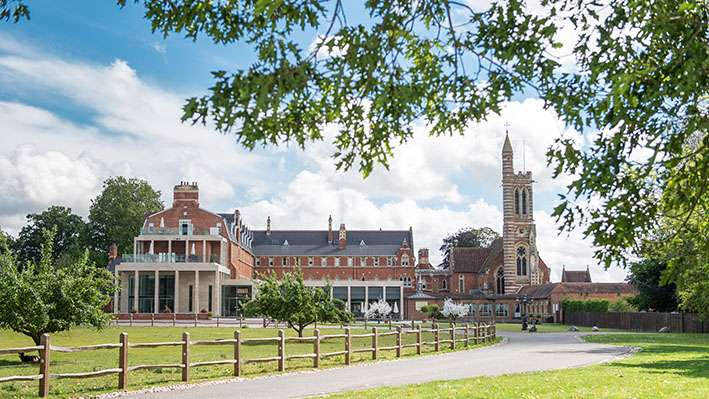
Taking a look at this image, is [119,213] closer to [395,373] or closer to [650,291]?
[650,291]

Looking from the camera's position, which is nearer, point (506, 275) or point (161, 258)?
point (161, 258)

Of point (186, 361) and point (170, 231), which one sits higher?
point (170, 231)

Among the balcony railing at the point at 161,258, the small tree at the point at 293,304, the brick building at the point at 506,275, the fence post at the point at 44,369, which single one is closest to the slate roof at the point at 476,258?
the brick building at the point at 506,275

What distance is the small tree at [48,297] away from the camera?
2236cm

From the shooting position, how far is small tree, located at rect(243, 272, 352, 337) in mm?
36625

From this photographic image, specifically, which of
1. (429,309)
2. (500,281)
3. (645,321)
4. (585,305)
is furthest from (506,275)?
(645,321)

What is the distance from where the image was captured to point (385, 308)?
232ft

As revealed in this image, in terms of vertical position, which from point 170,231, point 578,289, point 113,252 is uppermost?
→ point 170,231

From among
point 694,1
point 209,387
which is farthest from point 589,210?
point 209,387

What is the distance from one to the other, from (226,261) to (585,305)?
1400 inches

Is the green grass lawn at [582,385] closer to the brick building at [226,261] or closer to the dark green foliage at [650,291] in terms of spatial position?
the dark green foliage at [650,291]

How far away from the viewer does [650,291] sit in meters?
60.9

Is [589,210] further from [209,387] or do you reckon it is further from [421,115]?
[209,387]

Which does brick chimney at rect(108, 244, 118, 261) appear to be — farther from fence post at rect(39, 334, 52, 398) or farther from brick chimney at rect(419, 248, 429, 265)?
fence post at rect(39, 334, 52, 398)
